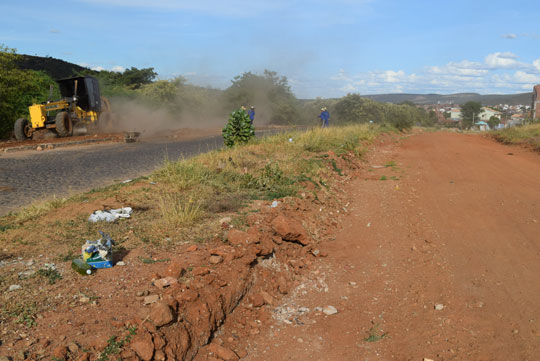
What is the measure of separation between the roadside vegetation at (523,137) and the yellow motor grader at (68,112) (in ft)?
57.8

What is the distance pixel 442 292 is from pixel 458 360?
113 centimetres

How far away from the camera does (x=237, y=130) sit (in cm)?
1192

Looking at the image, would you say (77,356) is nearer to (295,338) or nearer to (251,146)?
(295,338)

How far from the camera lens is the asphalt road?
759 centimetres

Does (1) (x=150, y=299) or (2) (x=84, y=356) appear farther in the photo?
(1) (x=150, y=299)

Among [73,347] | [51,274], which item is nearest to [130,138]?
[51,274]

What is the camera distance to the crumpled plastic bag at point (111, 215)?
5.34m

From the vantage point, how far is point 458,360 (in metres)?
3.36

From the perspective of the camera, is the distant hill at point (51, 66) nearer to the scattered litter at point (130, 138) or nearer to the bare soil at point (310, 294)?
the scattered litter at point (130, 138)

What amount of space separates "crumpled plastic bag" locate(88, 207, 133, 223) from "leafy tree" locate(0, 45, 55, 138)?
15.4 m

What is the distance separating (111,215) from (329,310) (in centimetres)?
294

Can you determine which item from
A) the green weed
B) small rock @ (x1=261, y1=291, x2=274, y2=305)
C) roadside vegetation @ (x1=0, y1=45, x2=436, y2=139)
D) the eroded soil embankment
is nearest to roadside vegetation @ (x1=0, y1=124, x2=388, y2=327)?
the green weed

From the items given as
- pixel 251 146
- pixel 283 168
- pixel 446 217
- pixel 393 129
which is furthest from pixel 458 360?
pixel 393 129

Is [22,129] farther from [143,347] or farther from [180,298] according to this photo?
[143,347]
